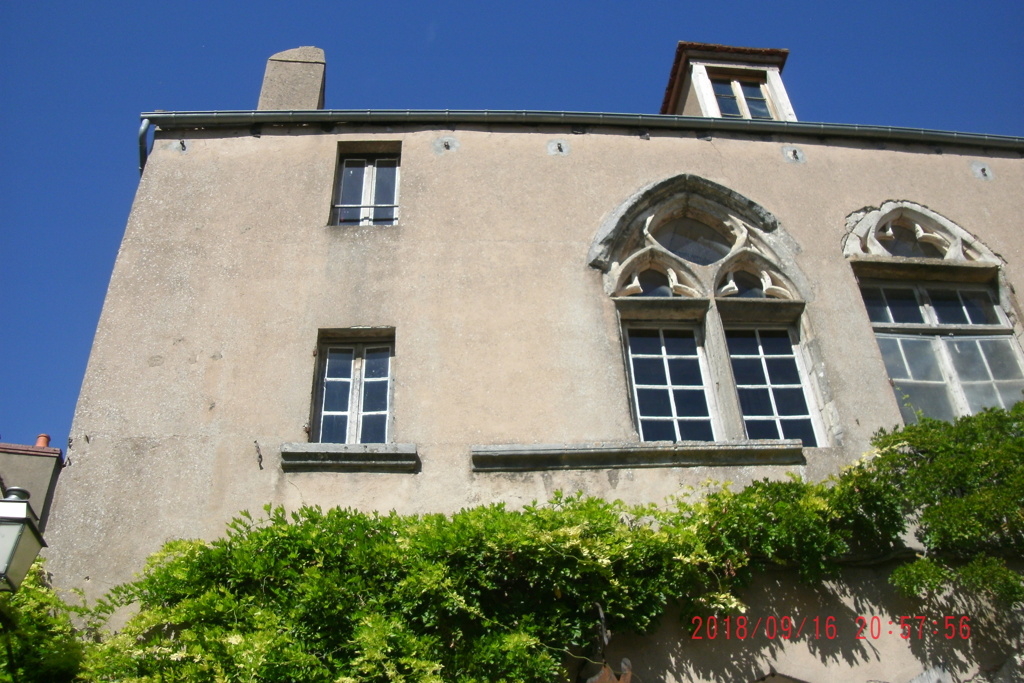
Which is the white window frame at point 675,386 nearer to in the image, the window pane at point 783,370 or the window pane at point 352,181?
the window pane at point 783,370

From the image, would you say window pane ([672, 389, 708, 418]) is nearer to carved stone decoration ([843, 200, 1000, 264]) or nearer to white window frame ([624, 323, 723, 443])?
white window frame ([624, 323, 723, 443])

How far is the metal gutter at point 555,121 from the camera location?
773 cm

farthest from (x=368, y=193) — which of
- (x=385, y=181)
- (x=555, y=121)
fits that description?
(x=555, y=121)

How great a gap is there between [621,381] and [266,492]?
2520 mm

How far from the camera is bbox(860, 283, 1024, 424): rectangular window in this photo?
269 inches

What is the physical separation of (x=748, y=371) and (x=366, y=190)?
11.6 feet

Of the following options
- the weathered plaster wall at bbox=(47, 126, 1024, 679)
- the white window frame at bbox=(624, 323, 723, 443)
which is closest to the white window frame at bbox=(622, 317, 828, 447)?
the white window frame at bbox=(624, 323, 723, 443)

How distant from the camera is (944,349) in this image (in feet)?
23.5

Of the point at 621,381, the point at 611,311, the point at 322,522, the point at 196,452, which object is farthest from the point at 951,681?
the point at 196,452

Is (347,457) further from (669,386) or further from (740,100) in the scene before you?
(740,100)

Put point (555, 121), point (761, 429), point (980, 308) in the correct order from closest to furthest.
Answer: point (761, 429), point (980, 308), point (555, 121)

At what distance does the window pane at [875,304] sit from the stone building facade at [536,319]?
2 cm

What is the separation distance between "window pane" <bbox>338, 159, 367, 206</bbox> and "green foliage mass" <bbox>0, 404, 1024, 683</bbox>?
3117mm

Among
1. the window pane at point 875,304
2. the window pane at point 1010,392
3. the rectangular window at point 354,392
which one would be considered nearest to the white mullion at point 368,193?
the rectangular window at point 354,392
